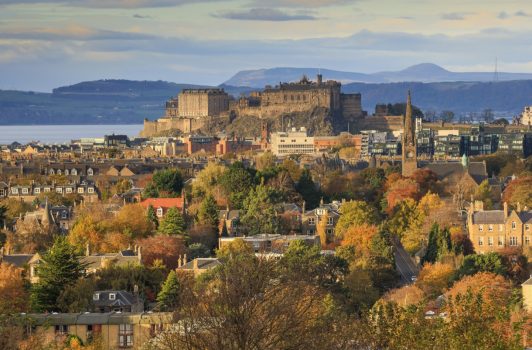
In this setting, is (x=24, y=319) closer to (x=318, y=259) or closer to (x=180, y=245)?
(x=318, y=259)

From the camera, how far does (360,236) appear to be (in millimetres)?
70938

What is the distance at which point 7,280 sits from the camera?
56.6m

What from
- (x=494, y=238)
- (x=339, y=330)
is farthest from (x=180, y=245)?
(x=339, y=330)

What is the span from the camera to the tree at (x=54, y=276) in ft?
175

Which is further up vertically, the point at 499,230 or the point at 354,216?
the point at 354,216

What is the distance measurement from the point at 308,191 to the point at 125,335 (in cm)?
4249

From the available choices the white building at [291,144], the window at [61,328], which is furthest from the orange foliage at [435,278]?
the white building at [291,144]

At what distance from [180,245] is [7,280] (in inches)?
491

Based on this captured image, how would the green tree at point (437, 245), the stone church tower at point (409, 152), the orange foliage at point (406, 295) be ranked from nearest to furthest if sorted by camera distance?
the orange foliage at point (406, 295), the green tree at point (437, 245), the stone church tower at point (409, 152)

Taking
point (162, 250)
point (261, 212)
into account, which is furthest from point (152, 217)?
point (162, 250)

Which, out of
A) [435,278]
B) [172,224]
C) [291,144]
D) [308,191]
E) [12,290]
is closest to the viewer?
[12,290]

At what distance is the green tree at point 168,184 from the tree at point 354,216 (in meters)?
13.2

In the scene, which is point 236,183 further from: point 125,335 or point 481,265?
point 125,335

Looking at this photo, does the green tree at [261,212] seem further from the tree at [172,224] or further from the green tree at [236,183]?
the tree at [172,224]
